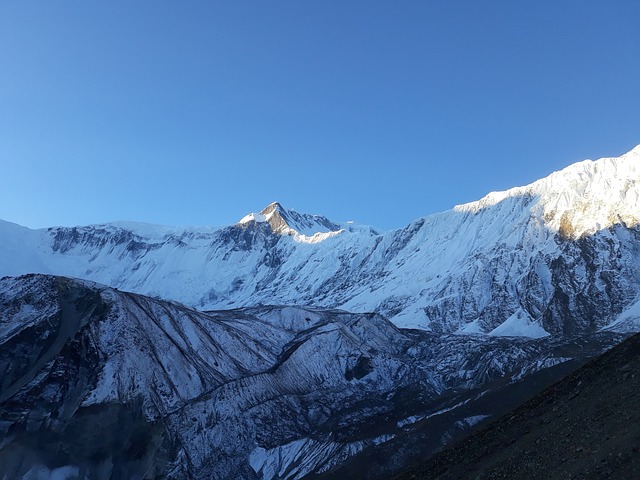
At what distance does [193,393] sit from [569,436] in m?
58.4

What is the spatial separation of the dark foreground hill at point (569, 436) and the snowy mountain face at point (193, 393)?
2855 centimetres

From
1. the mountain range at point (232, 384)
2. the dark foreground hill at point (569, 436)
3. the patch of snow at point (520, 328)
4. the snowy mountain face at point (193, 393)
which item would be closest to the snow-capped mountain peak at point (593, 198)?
the patch of snow at point (520, 328)

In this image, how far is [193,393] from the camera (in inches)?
3027

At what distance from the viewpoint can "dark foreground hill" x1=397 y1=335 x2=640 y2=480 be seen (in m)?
22.5

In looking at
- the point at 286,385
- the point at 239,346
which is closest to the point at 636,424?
the point at 286,385

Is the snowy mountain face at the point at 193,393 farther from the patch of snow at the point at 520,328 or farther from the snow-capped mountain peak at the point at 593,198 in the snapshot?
the snow-capped mountain peak at the point at 593,198

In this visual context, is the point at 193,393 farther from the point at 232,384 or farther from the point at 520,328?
the point at 520,328

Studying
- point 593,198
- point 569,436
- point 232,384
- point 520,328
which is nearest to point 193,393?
point 232,384

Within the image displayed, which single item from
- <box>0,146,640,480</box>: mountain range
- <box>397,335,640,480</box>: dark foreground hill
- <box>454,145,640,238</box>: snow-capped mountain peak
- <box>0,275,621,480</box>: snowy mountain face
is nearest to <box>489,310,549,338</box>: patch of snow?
<box>0,146,640,480</box>: mountain range

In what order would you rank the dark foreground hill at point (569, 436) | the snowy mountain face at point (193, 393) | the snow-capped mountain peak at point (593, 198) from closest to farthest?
the dark foreground hill at point (569, 436) → the snowy mountain face at point (193, 393) → the snow-capped mountain peak at point (593, 198)

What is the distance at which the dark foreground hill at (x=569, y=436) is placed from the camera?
22469mm

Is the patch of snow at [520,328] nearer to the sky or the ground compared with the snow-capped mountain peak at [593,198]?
nearer to the ground

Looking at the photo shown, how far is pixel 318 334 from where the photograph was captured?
103250 mm

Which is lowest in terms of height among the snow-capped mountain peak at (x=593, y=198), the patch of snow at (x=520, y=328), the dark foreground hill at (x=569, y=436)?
the dark foreground hill at (x=569, y=436)
